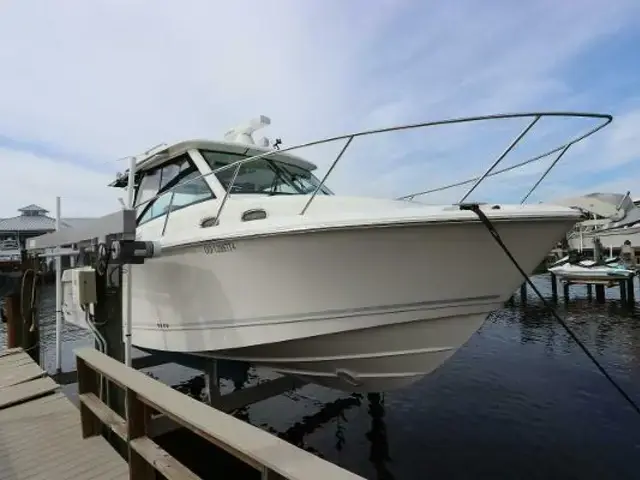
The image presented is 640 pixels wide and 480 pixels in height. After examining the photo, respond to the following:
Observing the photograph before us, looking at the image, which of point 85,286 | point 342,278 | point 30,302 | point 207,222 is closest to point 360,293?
point 342,278

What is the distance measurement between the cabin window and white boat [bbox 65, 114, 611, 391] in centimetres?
27

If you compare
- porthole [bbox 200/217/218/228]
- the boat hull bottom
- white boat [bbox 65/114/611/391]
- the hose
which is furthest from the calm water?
porthole [bbox 200/217/218/228]

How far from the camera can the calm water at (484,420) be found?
506cm

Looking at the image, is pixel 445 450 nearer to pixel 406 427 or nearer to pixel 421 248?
pixel 406 427

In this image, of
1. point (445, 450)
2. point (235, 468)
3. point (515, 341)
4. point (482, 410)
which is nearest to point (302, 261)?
point (235, 468)

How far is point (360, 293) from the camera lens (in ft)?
11.7

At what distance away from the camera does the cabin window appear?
5051 millimetres

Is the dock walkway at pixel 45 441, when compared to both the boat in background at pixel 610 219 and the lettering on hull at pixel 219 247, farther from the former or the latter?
the boat in background at pixel 610 219

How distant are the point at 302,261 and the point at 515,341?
9.91m

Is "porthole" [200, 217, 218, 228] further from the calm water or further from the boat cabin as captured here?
the calm water

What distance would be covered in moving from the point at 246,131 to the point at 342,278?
12.1 feet

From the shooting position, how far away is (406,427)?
6125 mm

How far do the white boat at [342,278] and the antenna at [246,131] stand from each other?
1.69 meters

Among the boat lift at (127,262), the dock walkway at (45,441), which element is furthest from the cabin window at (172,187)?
the dock walkway at (45,441)
